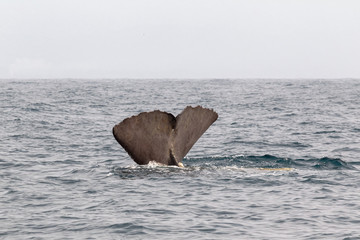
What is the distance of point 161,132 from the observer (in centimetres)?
1285

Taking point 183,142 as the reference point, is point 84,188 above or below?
below

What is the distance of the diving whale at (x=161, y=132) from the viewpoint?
41.0 ft

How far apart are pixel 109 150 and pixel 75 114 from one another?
1585cm

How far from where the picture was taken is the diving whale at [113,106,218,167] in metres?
12.5

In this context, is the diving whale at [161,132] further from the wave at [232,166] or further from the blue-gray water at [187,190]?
the blue-gray water at [187,190]

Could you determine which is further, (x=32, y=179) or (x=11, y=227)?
(x=32, y=179)

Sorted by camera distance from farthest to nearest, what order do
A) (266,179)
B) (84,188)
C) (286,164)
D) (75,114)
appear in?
(75,114)
(286,164)
(266,179)
(84,188)

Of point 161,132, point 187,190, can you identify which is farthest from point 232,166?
point 187,190

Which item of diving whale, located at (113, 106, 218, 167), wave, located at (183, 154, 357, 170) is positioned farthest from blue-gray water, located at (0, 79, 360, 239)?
diving whale, located at (113, 106, 218, 167)

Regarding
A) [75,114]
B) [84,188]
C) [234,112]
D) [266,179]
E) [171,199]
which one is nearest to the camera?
[171,199]

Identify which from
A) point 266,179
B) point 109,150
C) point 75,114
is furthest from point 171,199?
point 75,114

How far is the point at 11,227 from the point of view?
31.7ft

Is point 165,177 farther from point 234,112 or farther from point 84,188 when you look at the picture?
point 234,112

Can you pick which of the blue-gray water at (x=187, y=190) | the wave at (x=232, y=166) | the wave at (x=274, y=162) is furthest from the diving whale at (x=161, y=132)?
the wave at (x=274, y=162)
